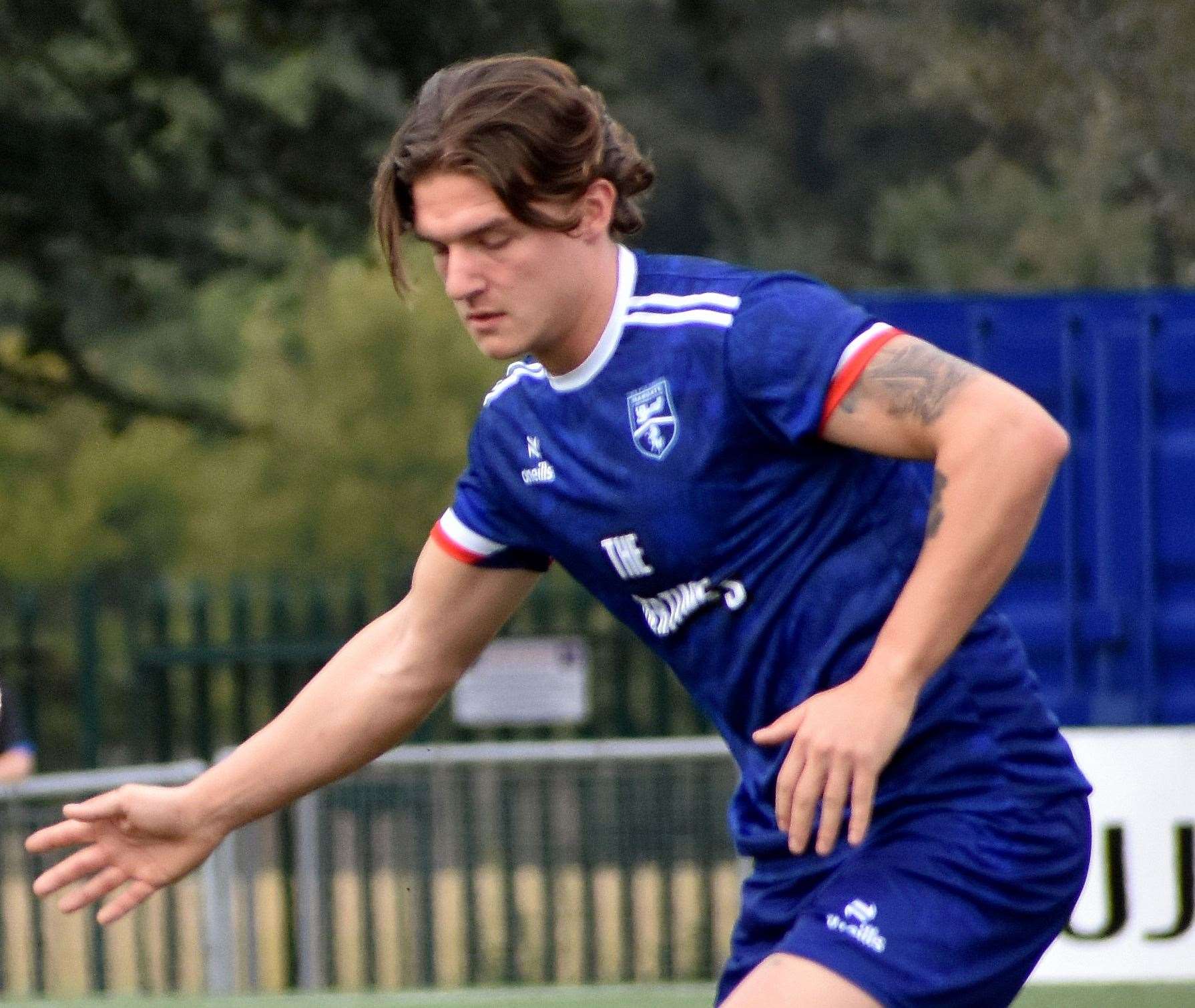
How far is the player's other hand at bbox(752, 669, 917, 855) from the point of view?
2.63 meters

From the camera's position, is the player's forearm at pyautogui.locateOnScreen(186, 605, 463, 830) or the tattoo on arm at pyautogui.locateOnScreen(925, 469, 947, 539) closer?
the tattoo on arm at pyautogui.locateOnScreen(925, 469, 947, 539)

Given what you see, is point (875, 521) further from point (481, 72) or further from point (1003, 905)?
point (481, 72)

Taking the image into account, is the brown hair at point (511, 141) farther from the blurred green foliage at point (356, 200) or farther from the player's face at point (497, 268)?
the blurred green foliage at point (356, 200)

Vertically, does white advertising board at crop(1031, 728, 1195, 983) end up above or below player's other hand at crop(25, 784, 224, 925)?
below

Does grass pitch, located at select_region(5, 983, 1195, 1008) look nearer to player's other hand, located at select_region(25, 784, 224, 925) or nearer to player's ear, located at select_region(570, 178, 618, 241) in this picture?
player's other hand, located at select_region(25, 784, 224, 925)

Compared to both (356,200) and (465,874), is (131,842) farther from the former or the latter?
(356,200)

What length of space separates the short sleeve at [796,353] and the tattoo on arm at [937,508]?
160 mm

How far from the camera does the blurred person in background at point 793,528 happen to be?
8.80ft

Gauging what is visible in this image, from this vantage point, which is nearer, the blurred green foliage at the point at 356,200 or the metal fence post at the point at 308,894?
the metal fence post at the point at 308,894

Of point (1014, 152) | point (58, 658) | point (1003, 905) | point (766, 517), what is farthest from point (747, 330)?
point (1014, 152)

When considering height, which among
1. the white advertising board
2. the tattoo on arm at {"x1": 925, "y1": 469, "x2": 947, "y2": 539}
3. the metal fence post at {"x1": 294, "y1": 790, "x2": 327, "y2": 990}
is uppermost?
the tattoo on arm at {"x1": 925, "y1": 469, "x2": 947, "y2": 539}

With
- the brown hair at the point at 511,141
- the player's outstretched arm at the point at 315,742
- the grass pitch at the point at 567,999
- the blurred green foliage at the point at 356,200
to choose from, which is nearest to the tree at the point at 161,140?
the blurred green foliage at the point at 356,200

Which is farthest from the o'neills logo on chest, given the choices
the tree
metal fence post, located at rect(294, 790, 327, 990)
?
the tree

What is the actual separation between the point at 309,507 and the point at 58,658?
5.77 m
